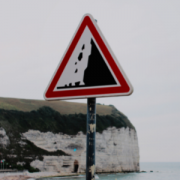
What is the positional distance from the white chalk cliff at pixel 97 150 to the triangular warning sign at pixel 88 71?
55.2m

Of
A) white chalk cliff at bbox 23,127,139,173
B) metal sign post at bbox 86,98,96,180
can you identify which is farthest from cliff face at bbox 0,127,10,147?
metal sign post at bbox 86,98,96,180

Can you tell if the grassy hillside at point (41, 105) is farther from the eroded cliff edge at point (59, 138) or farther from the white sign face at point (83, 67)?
the white sign face at point (83, 67)

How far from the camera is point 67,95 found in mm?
2275

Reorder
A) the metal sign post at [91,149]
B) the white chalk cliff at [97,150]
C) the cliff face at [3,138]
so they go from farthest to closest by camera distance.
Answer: the white chalk cliff at [97,150]
the cliff face at [3,138]
the metal sign post at [91,149]

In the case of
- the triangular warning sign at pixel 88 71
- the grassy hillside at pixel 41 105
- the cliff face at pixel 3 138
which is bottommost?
the triangular warning sign at pixel 88 71

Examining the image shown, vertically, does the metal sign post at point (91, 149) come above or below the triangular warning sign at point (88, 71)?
below

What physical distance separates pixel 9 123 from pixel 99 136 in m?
20.2

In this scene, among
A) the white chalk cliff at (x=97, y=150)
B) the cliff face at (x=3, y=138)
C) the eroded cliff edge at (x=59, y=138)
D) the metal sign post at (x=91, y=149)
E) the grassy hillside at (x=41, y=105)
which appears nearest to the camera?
the metal sign post at (x=91, y=149)

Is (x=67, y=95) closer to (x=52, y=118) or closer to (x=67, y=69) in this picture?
(x=67, y=69)

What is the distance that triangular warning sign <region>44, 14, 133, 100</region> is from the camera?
6.84 ft

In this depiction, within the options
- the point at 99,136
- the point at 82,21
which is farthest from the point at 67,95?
the point at 99,136


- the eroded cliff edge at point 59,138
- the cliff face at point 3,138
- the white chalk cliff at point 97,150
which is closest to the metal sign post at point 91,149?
the eroded cliff edge at point 59,138

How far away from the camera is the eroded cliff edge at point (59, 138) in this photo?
55.5m

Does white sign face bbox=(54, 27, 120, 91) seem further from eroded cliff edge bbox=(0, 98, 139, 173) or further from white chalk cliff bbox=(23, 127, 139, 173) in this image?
white chalk cliff bbox=(23, 127, 139, 173)
